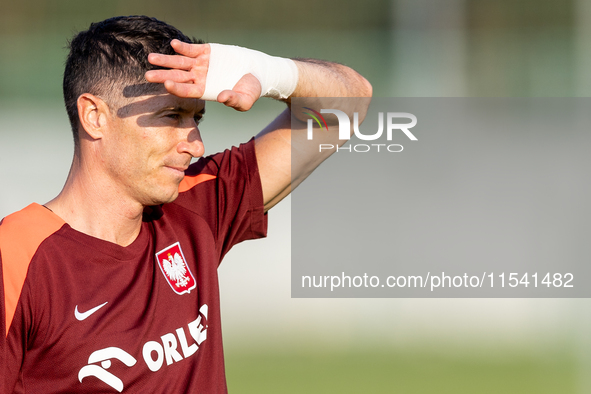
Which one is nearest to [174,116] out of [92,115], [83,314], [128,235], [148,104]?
[148,104]

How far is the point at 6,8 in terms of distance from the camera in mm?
3258

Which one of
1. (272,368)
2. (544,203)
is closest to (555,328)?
(544,203)

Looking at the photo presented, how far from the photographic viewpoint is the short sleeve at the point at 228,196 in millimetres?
1282

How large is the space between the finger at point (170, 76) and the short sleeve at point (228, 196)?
0.31 m

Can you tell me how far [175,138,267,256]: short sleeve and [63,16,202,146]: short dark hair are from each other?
0.99ft

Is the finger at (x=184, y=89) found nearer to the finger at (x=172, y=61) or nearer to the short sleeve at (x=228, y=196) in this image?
the finger at (x=172, y=61)

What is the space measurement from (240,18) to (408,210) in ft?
4.90

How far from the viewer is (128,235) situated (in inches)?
44.6

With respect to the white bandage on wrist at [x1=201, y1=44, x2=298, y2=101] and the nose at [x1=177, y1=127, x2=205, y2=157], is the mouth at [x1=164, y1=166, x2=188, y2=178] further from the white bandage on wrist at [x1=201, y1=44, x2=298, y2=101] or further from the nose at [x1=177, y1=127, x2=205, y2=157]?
the white bandage on wrist at [x1=201, y1=44, x2=298, y2=101]

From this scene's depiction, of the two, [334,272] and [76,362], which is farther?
[334,272]

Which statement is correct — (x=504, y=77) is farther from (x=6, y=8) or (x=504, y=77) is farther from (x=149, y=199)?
(x=6, y=8)

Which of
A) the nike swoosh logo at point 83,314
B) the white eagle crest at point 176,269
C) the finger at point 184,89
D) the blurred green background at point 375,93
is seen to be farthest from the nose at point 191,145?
the blurred green background at point 375,93

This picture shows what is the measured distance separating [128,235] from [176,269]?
0.12m

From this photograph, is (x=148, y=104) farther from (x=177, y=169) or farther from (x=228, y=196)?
(x=228, y=196)
